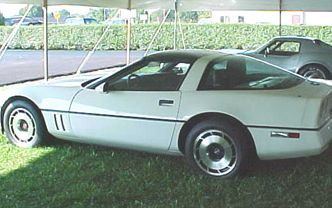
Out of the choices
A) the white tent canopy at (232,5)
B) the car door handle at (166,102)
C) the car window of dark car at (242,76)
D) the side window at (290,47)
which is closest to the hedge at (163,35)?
the side window at (290,47)

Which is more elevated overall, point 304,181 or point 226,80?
point 226,80

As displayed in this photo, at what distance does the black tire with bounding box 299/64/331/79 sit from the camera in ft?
41.5

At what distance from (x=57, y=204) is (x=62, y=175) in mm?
830

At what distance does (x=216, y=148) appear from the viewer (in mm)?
5078

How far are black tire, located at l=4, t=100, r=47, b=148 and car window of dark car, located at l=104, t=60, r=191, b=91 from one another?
109cm

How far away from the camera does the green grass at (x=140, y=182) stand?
4414 mm

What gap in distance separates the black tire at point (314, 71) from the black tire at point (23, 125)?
8.45 meters

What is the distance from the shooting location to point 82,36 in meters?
28.3

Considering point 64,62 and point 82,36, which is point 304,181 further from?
point 82,36

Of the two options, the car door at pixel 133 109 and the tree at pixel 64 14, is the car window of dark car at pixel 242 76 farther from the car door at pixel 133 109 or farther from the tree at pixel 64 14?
the tree at pixel 64 14

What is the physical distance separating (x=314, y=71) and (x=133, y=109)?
8546 millimetres

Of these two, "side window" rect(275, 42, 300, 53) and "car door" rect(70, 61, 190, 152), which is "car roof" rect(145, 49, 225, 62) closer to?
"car door" rect(70, 61, 190, 152)

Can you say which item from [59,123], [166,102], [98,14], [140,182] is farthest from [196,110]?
[98,14]

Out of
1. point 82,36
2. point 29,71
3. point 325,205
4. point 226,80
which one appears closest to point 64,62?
point 29,71
